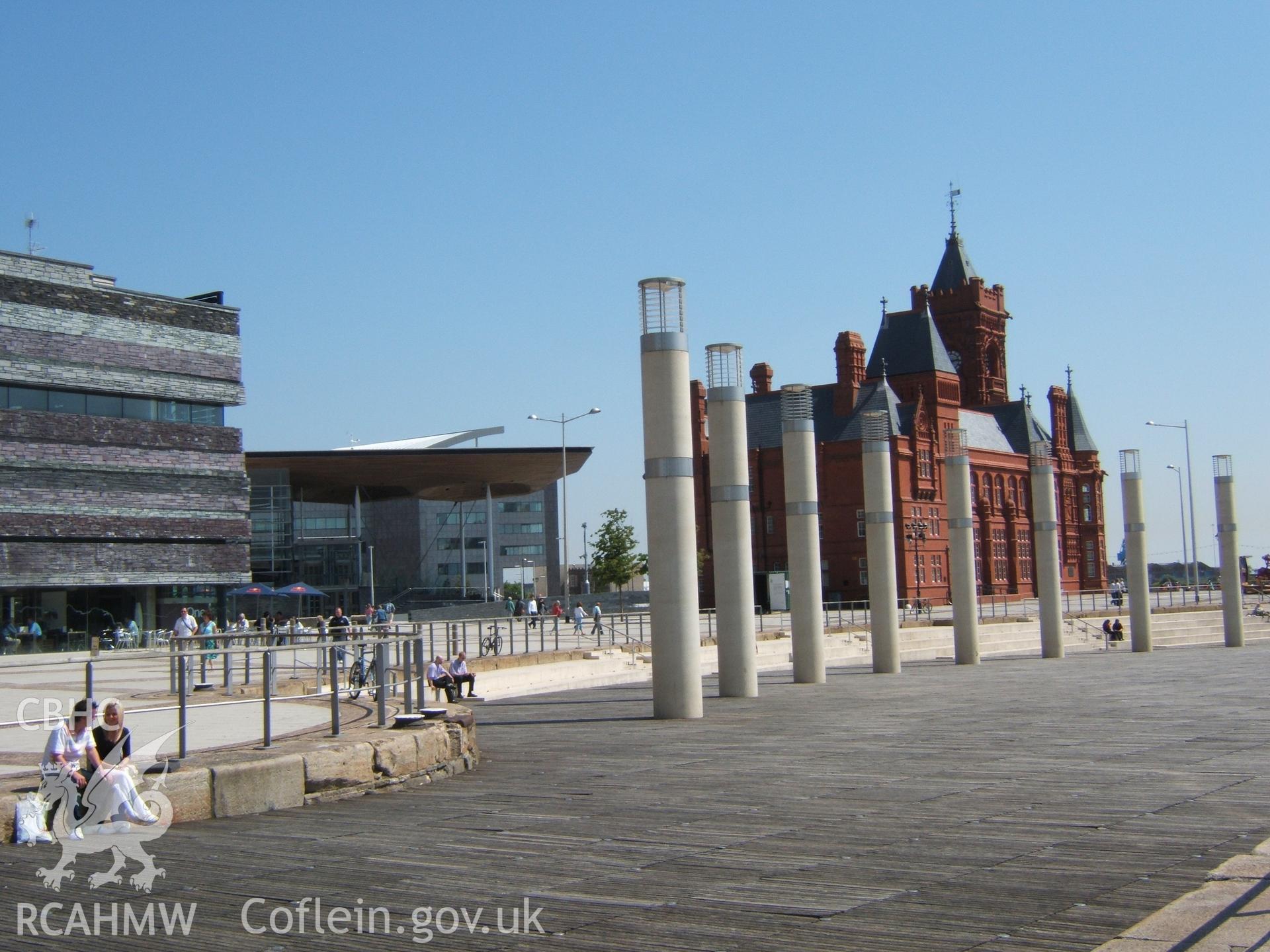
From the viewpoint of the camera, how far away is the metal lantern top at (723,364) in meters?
21.8

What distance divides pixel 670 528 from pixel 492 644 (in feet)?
61.6

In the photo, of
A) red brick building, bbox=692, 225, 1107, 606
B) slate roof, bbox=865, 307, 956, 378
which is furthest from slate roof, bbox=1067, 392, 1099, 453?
slate roof, bbox=865, 307, 956, 378

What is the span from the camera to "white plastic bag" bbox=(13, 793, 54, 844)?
866 centimetres

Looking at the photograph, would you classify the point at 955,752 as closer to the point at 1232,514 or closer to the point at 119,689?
the point at 119,689

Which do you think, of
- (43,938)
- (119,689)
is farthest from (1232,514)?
(43,938)

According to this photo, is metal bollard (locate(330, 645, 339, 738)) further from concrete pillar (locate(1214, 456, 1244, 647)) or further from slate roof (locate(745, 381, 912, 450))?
slate roof (locate(745, 381, 912, 450))

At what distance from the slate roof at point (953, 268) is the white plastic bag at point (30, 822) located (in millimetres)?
106791

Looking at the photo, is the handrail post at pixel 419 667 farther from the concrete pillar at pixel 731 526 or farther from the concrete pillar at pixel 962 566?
the concrete pillar at pixel 962 566

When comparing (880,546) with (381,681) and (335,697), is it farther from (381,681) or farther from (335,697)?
(335,697)

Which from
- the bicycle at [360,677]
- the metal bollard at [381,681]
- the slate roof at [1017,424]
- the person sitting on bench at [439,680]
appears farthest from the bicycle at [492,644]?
the slate roof at [1017,424]

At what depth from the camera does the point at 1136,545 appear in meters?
41.7

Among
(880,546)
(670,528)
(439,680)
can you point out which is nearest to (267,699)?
(670,528)

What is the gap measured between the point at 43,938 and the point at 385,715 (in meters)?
6.48

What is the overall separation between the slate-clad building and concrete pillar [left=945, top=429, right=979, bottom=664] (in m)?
32.4
